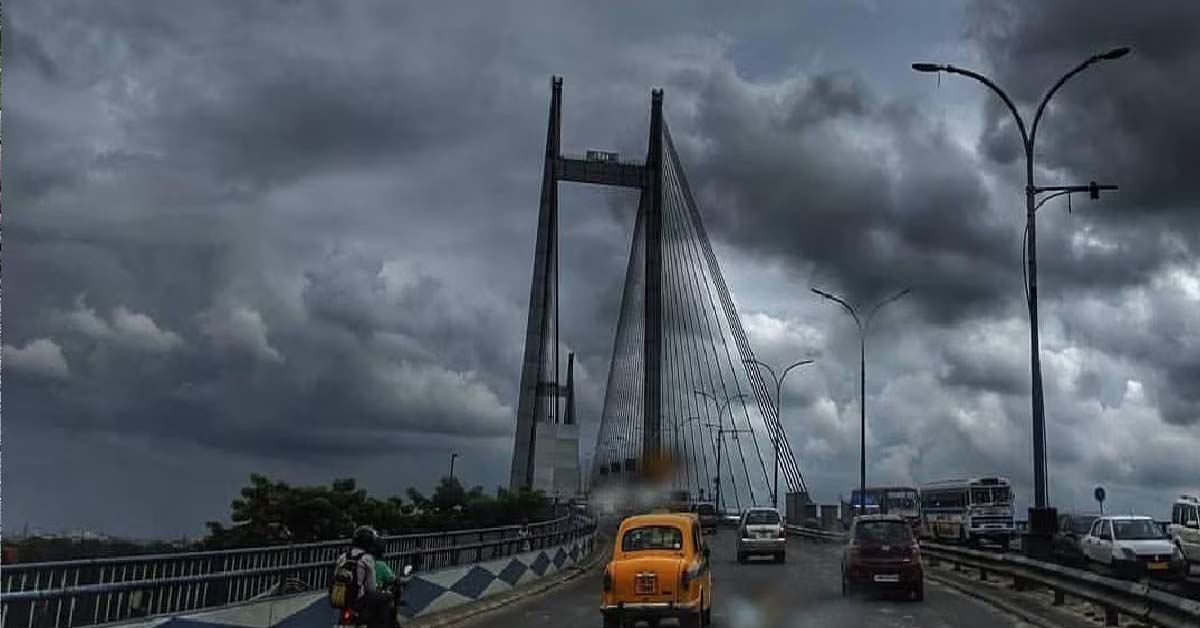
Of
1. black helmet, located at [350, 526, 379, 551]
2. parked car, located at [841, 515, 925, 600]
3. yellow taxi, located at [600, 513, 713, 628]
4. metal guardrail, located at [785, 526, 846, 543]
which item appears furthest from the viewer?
metal guardrail, located at [785, 526, 846, 543]

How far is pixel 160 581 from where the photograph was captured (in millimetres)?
12797

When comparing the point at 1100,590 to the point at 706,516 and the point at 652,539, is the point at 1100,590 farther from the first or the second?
the point at 706,516

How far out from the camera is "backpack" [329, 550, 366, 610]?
486 inches

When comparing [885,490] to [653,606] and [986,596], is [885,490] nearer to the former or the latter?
[986,596]

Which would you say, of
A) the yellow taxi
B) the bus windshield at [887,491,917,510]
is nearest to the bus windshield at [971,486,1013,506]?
the bus windshield at [887,491,917,510]

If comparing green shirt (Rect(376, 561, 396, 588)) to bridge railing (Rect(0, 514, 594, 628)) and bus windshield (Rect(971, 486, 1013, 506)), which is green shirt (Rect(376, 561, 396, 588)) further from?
bus windshield (Rect(971, 486, 1013, 506))

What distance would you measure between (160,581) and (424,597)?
8.53 metres

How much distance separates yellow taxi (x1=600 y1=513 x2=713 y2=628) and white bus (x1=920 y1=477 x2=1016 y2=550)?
33.3 meters

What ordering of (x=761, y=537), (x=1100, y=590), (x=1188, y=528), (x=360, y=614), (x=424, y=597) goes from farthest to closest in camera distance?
(x=761, y=537)
(x=1188, y=528)
(x=424, y=597)
(x=1100, y=590)
(x=360, y=614)

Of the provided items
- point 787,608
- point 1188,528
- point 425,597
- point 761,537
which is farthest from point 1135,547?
point 425,597

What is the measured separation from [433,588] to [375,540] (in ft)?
29.9

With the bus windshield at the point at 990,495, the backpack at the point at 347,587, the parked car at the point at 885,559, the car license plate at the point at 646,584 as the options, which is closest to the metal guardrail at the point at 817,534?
the bus windshield at the point at 990,495

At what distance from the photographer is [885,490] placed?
62.9m

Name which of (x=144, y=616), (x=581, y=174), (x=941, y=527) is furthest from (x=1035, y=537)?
(x=581, y=174)
